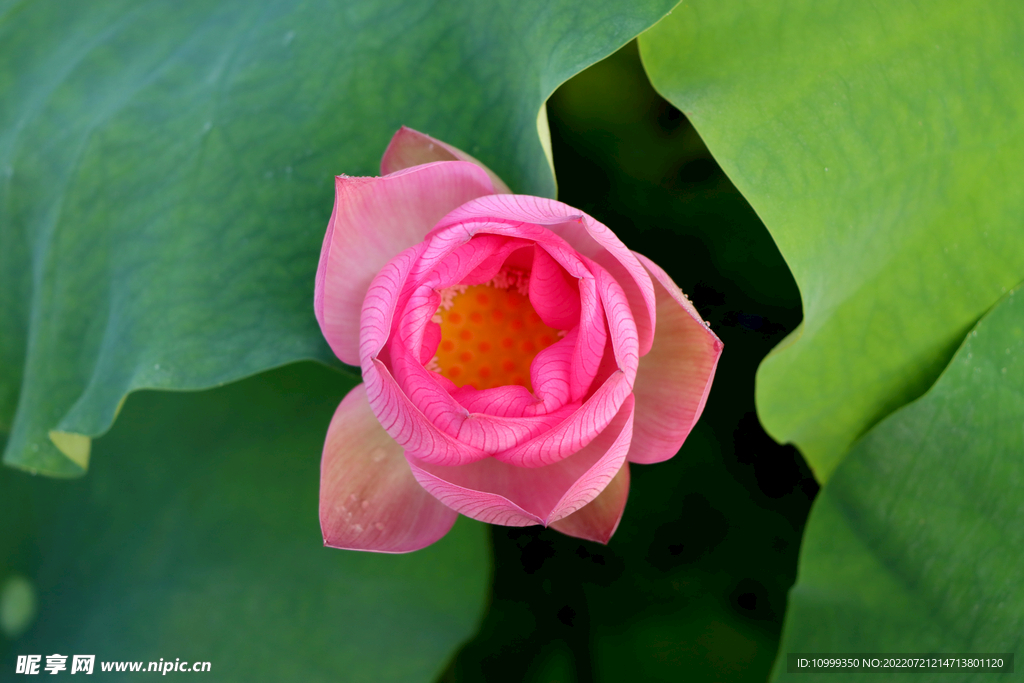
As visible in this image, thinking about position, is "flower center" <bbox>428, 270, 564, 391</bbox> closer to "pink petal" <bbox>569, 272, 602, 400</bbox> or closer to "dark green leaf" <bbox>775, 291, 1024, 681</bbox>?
"pink petal" <bbox>569, 272, 602, 400</bbox>

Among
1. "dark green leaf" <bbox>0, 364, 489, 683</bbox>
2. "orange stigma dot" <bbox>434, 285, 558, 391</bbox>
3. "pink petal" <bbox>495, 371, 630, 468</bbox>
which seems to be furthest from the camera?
"dark green leaf" <bbox>0, 364, 489, 683</bbox>

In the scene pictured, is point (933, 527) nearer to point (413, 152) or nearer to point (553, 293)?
point (553, 293)

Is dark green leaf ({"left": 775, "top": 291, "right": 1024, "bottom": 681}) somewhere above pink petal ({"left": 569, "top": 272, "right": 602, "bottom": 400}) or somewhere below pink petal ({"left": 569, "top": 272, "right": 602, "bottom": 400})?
below

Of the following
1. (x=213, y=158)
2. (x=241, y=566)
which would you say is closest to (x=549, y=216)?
(x=213, y=158)

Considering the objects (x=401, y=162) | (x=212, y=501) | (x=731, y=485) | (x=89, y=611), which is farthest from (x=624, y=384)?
(x=89, y=611)

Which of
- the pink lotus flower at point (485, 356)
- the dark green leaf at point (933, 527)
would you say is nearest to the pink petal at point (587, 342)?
the pink lotus flower at point (485, 356)

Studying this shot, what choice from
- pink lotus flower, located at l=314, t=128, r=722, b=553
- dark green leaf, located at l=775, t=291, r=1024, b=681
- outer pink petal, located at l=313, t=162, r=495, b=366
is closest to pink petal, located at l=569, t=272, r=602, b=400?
pink lotus flower, located at l=314, t=128, r=722, b=553
